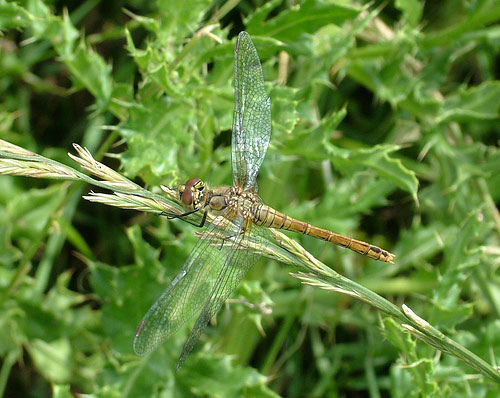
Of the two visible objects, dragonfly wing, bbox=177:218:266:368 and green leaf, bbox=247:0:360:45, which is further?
green leaf, bbox=247:0:360:45

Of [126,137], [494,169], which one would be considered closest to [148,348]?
[126,137]

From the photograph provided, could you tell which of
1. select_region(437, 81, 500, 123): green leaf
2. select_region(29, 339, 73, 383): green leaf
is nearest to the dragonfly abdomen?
select_region(437, 81, 500, 123): green leaf

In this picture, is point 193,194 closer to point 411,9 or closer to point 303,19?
point 303,19

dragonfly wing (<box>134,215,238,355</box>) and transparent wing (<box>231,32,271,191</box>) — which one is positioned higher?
transparent wing (<box>231,32,271,191</box>)

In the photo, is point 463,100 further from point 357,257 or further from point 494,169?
point 357,257

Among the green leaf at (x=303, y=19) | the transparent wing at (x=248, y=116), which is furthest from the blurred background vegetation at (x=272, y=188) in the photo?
the transparent wing at (x=248, y=116)

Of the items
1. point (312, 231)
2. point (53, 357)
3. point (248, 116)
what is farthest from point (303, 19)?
point (53, 357)

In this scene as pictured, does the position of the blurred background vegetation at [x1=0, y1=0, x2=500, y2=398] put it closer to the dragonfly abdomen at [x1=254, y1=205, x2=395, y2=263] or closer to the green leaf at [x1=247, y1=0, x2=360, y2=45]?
the green leaf at [x1=247, y1=0, x2=360, y2=45]

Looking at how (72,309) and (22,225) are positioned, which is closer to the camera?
(22,225)
